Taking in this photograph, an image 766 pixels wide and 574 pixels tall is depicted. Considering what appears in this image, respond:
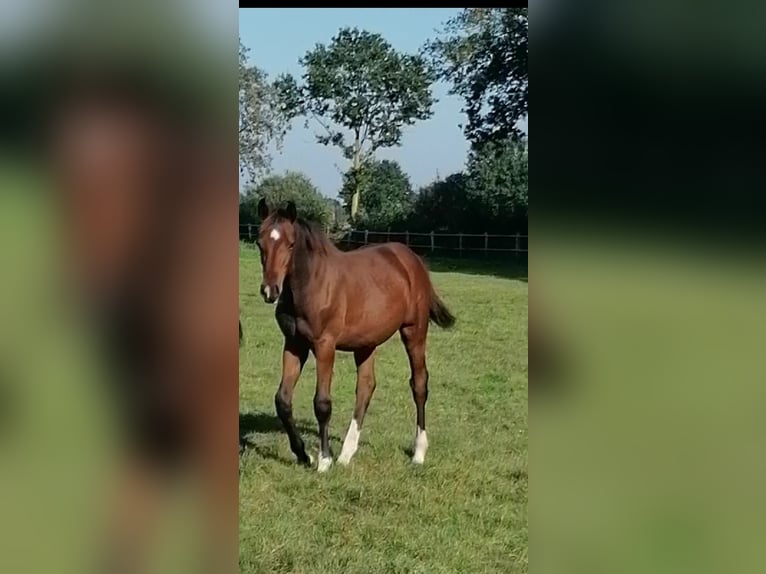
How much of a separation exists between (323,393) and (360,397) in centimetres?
25

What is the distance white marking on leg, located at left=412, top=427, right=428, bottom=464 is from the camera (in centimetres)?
291

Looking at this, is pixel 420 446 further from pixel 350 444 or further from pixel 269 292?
pixel 269 292

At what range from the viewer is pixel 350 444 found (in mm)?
2928

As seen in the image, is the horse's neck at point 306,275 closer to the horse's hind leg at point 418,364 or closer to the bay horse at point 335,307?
the bay horse at point 335,307

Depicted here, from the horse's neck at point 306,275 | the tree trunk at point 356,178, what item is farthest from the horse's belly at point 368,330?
the tree trunk at point 356,178

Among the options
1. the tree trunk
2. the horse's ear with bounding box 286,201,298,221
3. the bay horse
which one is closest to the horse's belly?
the bay horse

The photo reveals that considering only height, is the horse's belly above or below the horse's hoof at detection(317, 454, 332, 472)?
above

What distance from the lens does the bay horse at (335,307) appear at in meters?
2.60
